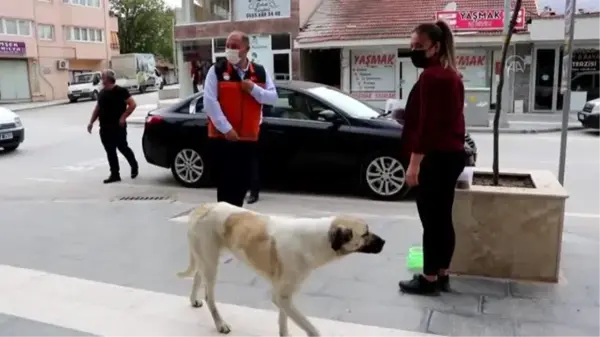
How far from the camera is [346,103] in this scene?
821 cm

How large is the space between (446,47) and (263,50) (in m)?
21.7

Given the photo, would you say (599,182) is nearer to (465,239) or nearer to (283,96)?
(283,96)

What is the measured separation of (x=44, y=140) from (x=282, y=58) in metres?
11.3

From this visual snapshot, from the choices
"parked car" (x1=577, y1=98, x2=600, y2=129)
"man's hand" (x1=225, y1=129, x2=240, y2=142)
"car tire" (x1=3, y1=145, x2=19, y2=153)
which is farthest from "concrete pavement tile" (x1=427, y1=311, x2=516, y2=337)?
"parked car" (x1=577, y1=98, x2=600, y2=129)

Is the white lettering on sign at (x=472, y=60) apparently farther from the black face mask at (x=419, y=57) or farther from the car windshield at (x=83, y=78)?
the car windshield at (x=83, y=78)

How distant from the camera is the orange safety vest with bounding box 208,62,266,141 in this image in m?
4.80

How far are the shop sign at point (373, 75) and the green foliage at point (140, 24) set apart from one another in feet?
145

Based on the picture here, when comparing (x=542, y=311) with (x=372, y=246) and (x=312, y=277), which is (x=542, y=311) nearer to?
(x=372, y=246)

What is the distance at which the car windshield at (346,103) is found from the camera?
796cm

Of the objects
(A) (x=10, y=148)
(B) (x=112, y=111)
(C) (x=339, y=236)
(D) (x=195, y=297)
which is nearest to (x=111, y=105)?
(B) (x=112, y=111)

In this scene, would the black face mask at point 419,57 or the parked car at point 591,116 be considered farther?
the parked car at point 591,116

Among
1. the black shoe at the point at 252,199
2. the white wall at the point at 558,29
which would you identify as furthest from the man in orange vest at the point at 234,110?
the white wall at the point at 558,29

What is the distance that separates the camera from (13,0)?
3644 cm

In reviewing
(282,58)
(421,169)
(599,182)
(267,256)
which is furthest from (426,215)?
(282,58)
